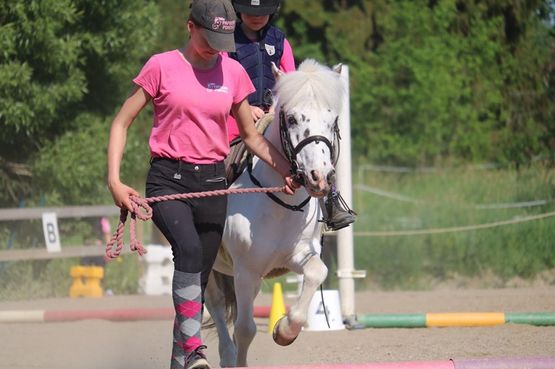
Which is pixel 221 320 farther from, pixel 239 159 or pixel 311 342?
pixel 311 342

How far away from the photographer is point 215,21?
4.95 m

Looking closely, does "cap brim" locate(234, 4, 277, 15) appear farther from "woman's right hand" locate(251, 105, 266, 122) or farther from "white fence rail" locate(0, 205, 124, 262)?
"white fence rail" locate(0, 205, 124, 262)

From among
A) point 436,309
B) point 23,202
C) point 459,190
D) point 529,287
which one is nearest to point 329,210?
point 436,309

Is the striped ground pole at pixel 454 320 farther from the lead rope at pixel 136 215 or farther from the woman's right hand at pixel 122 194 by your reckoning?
the woman's right hand at pixel 122 194

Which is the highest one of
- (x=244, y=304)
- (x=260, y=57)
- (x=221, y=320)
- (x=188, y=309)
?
(x=260, y=57)

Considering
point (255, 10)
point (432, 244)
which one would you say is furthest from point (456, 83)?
point (255, 10)

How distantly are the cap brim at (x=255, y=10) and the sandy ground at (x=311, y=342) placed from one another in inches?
86.5

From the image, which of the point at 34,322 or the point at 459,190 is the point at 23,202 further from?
the point at 459,190

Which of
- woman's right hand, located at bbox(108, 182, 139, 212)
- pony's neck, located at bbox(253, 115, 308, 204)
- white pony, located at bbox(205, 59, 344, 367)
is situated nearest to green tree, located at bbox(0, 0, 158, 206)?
white pony, located at bbox(205, 59, 344, 367)

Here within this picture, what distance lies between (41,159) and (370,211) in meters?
4.70

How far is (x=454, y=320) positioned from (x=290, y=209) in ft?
10.7

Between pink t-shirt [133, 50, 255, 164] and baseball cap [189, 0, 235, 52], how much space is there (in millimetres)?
199

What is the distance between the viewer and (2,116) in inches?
461

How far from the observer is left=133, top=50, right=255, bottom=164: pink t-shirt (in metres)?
4.95
